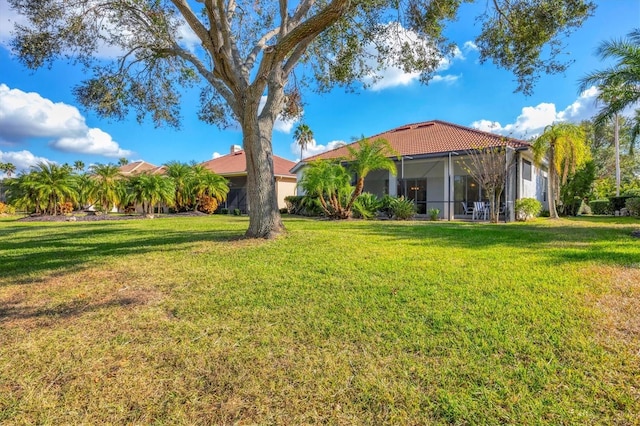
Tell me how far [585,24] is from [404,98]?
28.0ft

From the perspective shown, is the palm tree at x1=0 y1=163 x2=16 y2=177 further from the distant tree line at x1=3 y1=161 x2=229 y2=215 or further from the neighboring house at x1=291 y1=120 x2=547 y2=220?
the neighboring house at x1=291 y1=120 x2=547 y2=220

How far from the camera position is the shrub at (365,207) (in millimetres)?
16922

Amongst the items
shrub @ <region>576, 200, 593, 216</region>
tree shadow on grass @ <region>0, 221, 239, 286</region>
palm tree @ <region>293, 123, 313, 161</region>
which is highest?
palm tree @ <region>293, 123, 313, 161</region>

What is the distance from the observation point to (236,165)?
31172 millimetres

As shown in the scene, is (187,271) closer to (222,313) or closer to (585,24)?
(222,313)

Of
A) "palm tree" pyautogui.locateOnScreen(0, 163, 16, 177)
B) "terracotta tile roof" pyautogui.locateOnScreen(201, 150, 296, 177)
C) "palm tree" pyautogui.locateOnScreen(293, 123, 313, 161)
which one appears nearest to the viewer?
"terracotta tile roof" pyautogui.locateOnScreen(201, 150, 296, 177)

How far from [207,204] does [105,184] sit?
678 centimetres

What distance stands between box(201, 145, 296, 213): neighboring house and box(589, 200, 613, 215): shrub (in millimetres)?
22850

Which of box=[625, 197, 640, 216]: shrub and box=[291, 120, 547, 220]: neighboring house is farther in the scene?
box=[625, 197, 640, 216]: shrub

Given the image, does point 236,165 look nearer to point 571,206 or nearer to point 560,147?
point 560,147

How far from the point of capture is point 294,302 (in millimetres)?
4270

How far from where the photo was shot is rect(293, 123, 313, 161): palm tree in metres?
42.6

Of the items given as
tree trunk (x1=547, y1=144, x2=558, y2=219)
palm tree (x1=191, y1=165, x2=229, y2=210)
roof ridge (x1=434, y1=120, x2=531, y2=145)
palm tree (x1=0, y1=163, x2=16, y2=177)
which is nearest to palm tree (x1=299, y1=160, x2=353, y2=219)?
roof ridge (x1=434, y1=120, x2=531, y2=145)

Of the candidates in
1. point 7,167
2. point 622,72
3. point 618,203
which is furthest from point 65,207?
point 7,167
